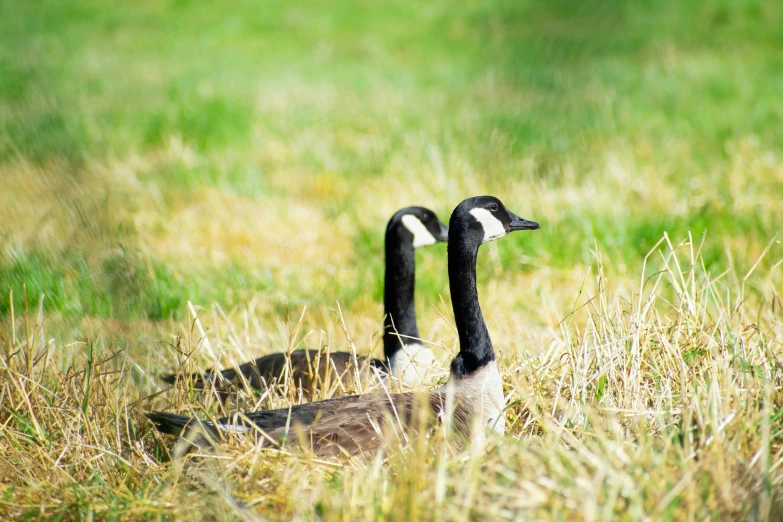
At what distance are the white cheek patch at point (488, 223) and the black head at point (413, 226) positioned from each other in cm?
122

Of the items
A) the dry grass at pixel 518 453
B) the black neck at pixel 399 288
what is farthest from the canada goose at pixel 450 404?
the black neck at pixel 399 288

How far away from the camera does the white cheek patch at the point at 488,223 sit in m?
3.41

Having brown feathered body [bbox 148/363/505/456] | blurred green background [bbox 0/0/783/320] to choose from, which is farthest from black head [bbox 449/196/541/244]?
blurred green background [bbox 0/0/783/320]

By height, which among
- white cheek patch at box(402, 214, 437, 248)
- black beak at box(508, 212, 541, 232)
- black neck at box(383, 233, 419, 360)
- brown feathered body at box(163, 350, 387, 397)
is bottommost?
brown feathered body at box(163, 350, 387, 397)

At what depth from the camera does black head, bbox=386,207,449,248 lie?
15.7 ft

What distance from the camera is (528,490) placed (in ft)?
7.22

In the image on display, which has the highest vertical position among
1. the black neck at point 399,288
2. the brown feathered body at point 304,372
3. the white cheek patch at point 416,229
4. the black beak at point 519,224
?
the black beak at point 519,224

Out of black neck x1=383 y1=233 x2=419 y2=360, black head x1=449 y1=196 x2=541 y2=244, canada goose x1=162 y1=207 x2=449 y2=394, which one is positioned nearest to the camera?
black head x1=449 y1=196 x2=541 y2=244

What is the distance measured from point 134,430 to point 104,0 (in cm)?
1943

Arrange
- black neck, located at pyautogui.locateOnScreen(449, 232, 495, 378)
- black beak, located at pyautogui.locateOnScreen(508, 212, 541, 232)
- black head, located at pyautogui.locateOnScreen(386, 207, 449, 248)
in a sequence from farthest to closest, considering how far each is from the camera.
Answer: black head, located at pyautogui.locateOnScreen(386, 207, 449, 248) < black beak, located at pyautogui.locateOnScreen(508, 212, 541, 232) < black neck, located at pyautogui.locateOnScreen(449, 232, 495, 378)

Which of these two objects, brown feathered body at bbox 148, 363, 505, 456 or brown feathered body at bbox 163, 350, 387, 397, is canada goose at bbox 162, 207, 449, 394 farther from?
brown feathered body at bbox 148, 363, 505, 456

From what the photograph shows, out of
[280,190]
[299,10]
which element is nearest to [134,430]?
[280,190]

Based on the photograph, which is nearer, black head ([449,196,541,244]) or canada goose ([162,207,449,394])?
black head ([449,196,541,244])

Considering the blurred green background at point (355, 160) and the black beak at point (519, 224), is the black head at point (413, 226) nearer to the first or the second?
the blurred green background at point (355, 160)
